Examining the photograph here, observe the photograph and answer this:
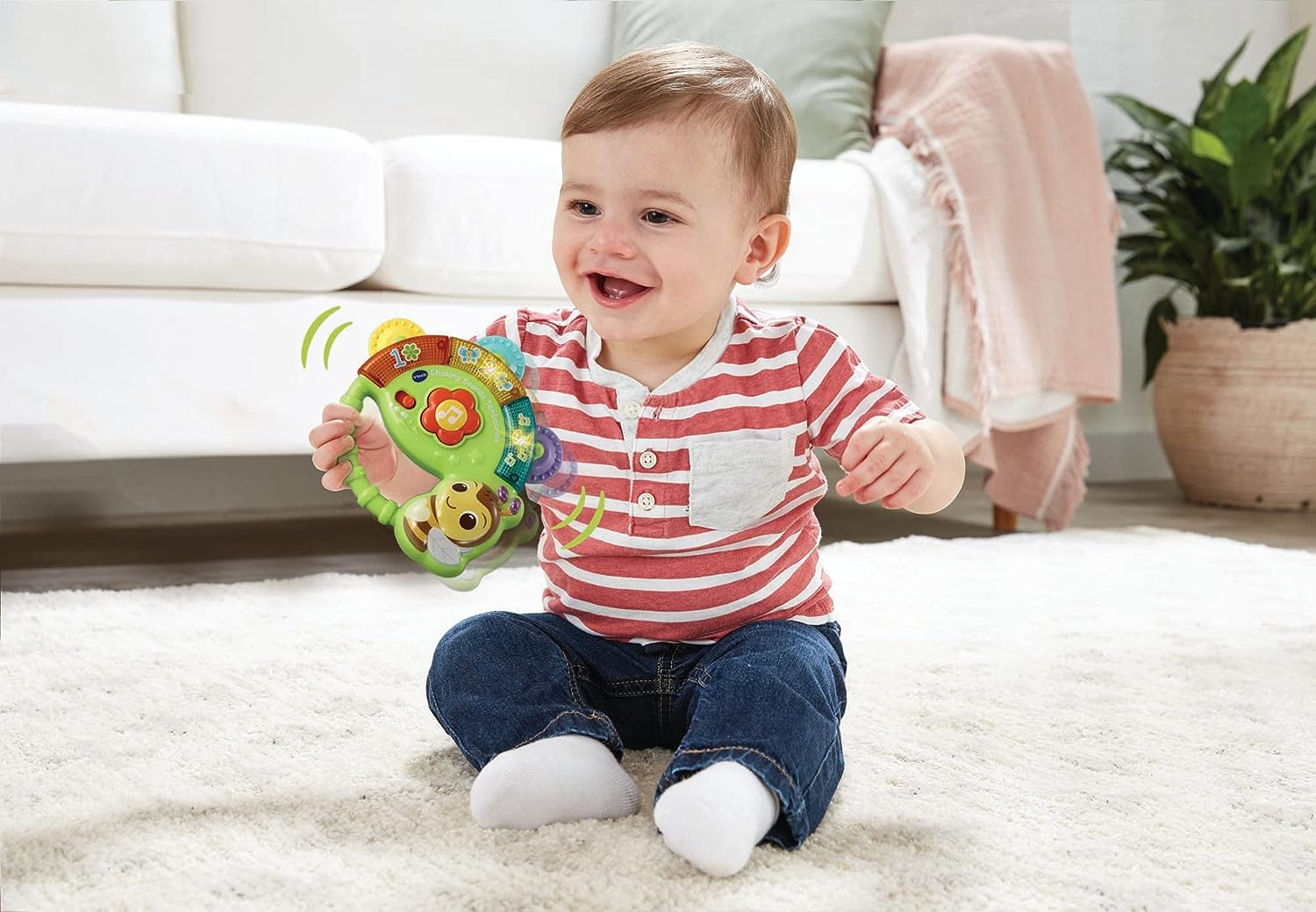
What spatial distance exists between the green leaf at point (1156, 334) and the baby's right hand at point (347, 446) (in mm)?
1888

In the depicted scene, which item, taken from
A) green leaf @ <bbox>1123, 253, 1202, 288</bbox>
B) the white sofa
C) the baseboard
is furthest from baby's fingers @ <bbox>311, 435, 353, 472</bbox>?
the baseboard

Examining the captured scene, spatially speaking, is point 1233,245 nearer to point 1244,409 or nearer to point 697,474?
point 1244,409

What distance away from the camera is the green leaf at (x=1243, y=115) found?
7.19ft

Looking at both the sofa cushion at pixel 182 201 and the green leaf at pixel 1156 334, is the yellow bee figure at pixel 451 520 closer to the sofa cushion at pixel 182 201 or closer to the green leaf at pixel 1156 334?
the sofa cushion at pixel 182 201

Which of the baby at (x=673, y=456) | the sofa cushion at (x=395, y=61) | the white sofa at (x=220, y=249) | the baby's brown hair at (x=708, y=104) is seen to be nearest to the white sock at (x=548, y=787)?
the baby at (x=673, y=456)

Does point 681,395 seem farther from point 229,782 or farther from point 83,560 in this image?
point 83,560

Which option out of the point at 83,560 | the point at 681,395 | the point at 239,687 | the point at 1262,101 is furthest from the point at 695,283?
the point at 1262,101

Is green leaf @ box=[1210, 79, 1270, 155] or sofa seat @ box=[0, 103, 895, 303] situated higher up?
green leaf @ box=[1210, 79, 1270, 155]

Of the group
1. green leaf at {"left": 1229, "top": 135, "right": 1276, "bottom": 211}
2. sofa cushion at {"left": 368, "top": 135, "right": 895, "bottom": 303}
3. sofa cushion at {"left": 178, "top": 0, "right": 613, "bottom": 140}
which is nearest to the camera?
sofa cushion at {"left": 368, "top": 135, "right": 895, "bottom": 303}

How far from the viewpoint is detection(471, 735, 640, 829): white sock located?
689 millimetres

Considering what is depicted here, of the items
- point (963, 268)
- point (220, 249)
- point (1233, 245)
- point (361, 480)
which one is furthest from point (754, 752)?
point (1233, 245)

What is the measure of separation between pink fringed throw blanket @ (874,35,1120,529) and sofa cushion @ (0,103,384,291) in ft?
2.58

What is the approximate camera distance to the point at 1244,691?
101cm

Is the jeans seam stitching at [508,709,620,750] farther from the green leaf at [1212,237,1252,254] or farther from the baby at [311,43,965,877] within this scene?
the green leaf at [1212,237,1252,254]
